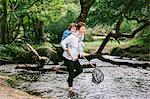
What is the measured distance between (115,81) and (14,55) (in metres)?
12.5

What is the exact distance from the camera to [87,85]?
17.2 meters

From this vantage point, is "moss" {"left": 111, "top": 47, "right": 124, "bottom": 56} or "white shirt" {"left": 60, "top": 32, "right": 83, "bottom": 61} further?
"moss" {"left": 111, "top": 47, "right": 124, "bottom": 56}

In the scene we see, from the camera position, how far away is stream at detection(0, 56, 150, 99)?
14.4m

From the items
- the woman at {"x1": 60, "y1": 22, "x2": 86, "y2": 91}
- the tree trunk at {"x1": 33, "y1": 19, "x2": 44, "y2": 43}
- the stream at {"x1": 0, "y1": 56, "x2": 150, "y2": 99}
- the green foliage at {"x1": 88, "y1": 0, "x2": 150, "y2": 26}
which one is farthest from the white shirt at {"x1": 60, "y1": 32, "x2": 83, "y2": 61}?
the tree trunk at {"x1": 33, "y1": 19, "x2": 44, "y2": 43}

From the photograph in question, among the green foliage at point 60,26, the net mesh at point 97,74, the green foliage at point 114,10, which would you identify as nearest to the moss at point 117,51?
the green foliage at point 60,26

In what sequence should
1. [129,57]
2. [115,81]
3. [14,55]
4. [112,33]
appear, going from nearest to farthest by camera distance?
[115,81]
[112,33]
[14,55]
[129,57]

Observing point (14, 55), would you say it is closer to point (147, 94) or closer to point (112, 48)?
point (112, 48)

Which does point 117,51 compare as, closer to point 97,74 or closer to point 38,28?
point 38,28

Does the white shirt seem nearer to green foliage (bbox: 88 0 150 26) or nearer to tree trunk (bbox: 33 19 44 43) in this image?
green foliage (bbox: 88 0 150 26)

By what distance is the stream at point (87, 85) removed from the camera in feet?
47.2

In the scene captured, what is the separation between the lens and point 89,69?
24.5 m

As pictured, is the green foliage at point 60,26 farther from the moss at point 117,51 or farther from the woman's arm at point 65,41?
the woman's arm at point 65,41

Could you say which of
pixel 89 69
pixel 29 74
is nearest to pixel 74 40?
pixel 29 74

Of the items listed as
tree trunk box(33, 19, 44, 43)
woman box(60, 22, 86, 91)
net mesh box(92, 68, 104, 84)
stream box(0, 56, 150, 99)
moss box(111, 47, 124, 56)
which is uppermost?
woman box(60, 22, 86, 91)
